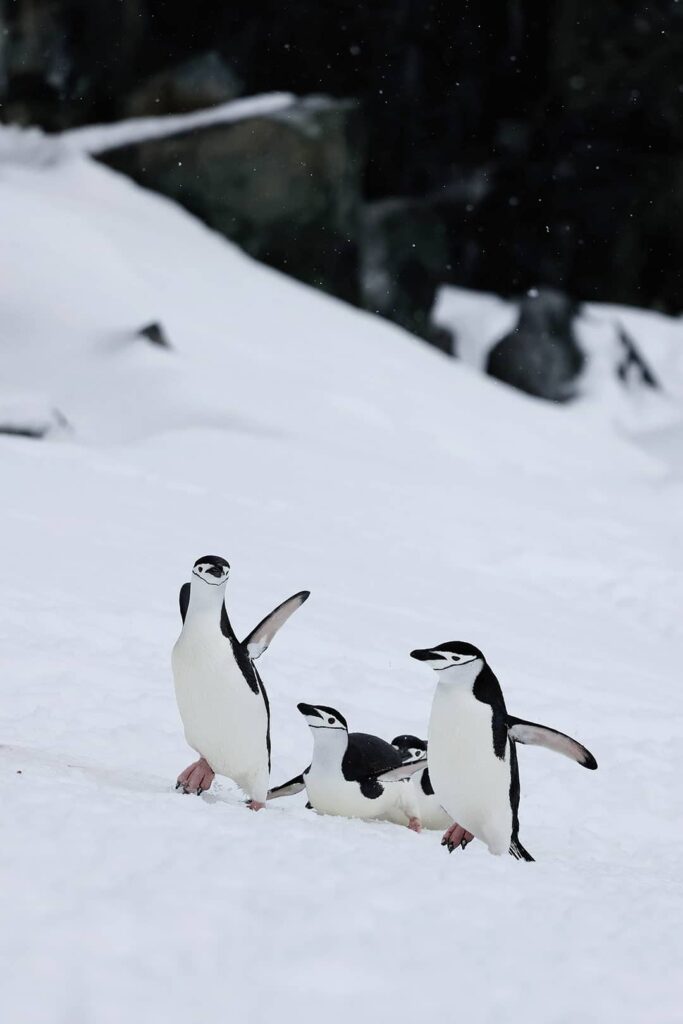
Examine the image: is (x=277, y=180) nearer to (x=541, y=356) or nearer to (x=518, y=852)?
(x=541, y=356)

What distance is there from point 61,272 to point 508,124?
10314 millimetres

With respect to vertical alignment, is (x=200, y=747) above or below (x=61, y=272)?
below

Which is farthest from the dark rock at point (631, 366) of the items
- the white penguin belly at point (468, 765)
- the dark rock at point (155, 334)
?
the white penguin belly at point (468, 765)

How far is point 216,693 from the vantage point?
9.19 feet

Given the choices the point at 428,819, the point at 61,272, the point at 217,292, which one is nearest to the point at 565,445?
the point at 217,292

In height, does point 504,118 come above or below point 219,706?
above

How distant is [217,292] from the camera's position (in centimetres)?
1380

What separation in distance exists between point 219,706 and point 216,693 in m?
0.03

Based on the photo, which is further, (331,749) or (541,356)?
(541,356)

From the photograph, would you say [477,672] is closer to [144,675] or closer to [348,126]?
[144,675]

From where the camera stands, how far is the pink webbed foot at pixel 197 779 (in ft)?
9.27

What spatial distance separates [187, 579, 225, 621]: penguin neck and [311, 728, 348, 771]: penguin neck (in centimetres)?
41

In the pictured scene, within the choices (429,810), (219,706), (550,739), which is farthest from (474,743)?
(429,810)

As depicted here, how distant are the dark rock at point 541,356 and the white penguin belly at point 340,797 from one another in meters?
14.6
